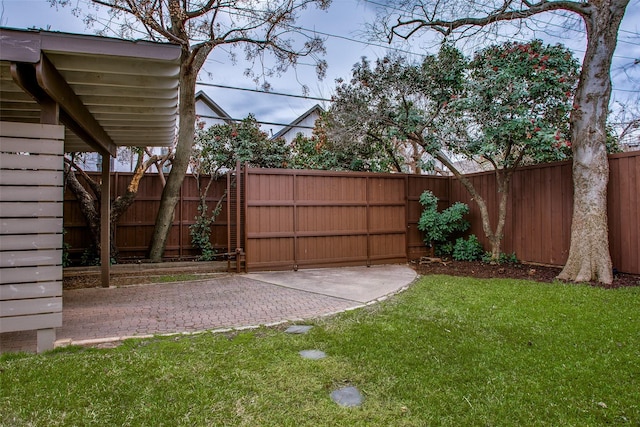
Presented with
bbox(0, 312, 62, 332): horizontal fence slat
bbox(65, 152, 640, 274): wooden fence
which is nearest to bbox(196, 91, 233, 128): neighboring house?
bbox(65, 152, 640, 274): wooden fence

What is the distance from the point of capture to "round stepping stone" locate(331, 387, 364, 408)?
2.33 m

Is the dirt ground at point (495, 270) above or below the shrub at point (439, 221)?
below

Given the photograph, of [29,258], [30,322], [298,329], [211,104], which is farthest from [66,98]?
[211,104]

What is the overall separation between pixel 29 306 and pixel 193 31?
23.5 feet

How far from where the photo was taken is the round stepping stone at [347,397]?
2.33 meters

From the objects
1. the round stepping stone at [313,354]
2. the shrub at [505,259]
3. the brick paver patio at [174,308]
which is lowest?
the round stepping stone at [313,354]

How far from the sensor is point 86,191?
27.2 feet

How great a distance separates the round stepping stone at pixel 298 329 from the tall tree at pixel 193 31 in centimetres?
566

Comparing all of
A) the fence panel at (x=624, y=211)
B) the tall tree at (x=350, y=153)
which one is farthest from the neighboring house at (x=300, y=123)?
the fence panel at (x=624, y=211)

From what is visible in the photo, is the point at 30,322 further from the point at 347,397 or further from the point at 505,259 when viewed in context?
the point at 505,259

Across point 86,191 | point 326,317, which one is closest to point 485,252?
point 326,317

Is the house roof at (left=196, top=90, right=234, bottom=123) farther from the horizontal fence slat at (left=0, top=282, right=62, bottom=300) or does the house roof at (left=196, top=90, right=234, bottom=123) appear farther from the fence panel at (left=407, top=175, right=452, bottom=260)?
the horizontal fence slat at (left=0, top=282, right=62, bottom=300)

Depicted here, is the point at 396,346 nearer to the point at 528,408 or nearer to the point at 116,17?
the point at 528,408

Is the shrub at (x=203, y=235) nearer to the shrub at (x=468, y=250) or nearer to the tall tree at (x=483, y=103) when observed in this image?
the tall tree at (x=483, y=103)
